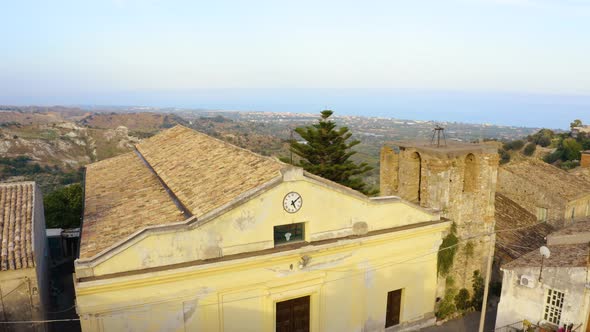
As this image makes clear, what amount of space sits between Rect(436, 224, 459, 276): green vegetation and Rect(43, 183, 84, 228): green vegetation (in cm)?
1817

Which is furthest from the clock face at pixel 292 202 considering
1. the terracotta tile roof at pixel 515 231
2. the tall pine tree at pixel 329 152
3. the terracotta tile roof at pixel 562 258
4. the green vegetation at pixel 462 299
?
the tall pine tree at pixel 329 152

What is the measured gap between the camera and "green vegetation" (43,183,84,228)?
68.0ft

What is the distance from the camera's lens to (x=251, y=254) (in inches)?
401

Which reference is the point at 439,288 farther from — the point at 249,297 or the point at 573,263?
the point at 249,297

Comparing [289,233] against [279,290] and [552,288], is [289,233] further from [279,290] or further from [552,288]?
[552,288]

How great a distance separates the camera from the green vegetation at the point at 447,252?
1447cm

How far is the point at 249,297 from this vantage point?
1059 cm

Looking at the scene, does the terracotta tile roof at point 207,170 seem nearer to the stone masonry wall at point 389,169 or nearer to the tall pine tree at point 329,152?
the stone masonry wall at point 389,169

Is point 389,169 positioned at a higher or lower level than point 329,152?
higher

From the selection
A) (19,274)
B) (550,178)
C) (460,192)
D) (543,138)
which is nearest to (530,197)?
(550,178)

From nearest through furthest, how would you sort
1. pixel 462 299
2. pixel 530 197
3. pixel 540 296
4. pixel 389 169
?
pixel 540 296 → pixel 462 299 → pixel 389 169 → pixel 530 197

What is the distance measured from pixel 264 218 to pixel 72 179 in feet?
103

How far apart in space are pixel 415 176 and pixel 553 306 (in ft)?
20.1

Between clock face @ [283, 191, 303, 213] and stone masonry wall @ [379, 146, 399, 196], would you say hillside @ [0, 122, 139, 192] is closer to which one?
stone masonry wall @ [379, 146, 399, 196]
